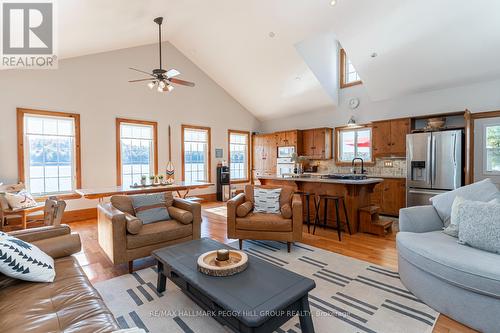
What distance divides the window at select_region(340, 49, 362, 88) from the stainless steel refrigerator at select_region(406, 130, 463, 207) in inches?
89.6

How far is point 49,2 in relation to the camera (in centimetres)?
286

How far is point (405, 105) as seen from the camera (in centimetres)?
578

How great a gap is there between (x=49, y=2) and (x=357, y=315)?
455 cm

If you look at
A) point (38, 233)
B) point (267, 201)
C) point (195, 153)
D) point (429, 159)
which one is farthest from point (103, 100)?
point (429, 159)

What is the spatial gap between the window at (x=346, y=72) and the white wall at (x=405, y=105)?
0.53 feet

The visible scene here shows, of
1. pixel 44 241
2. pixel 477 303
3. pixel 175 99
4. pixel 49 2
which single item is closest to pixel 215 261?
pixel 44 241

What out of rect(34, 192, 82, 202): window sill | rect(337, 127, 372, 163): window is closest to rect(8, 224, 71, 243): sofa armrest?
rect(34, 192, 82, 202): window sill

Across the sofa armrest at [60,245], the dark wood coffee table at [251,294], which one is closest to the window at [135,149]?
the sofa armrest at [60,245]

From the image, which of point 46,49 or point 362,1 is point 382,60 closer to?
point 362,1

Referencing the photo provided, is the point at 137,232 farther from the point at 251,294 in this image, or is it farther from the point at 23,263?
the point at 251,294

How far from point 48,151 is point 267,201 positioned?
4.70m

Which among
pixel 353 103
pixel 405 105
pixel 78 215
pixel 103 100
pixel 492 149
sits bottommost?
pixel 78 215

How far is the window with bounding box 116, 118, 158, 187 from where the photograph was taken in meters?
5.99

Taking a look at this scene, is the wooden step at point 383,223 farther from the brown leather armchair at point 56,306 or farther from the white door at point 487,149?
the brown leather armchair at point 56,306
